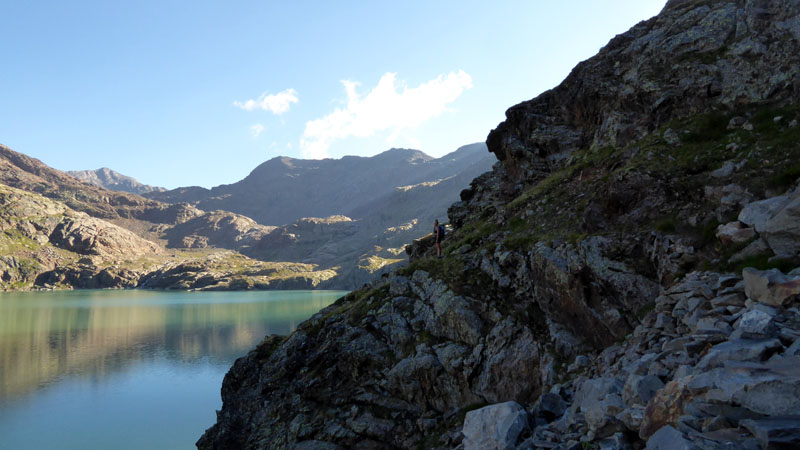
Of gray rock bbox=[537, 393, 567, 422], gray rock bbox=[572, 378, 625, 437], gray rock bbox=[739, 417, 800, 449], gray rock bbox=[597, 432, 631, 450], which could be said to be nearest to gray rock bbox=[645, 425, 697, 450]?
gray rock bbox=[739, 417, 800, 449]

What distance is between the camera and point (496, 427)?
13992 millimetres

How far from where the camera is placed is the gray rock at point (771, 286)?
33.3 feet

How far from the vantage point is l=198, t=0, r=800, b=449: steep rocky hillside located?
966cm

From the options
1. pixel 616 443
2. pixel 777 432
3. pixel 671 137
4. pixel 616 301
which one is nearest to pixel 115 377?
pixel 616 301

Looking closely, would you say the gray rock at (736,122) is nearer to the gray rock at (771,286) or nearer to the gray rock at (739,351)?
the gray rock at (771,286)

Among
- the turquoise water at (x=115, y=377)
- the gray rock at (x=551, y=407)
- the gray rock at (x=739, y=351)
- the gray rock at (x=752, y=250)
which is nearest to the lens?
the gray rock at (x=739, y=351)

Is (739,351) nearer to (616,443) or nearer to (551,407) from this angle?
(616,443)

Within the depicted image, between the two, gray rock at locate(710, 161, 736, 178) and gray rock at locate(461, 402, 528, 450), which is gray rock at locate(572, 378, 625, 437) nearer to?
gray rock at locate(461, 402, 528, 450)

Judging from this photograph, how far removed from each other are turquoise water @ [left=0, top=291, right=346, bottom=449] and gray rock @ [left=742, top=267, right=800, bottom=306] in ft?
152

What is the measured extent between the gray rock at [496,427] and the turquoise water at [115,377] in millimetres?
37406

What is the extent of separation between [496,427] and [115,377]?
69.5 meters

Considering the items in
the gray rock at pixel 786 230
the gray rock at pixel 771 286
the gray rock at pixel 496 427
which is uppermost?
the gray rock at pixel 786 230

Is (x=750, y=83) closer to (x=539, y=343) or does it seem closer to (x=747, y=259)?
(x=747, y=259)

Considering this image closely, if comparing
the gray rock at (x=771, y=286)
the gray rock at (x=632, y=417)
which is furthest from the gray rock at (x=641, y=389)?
the gray rock at (x=771, y=286)
